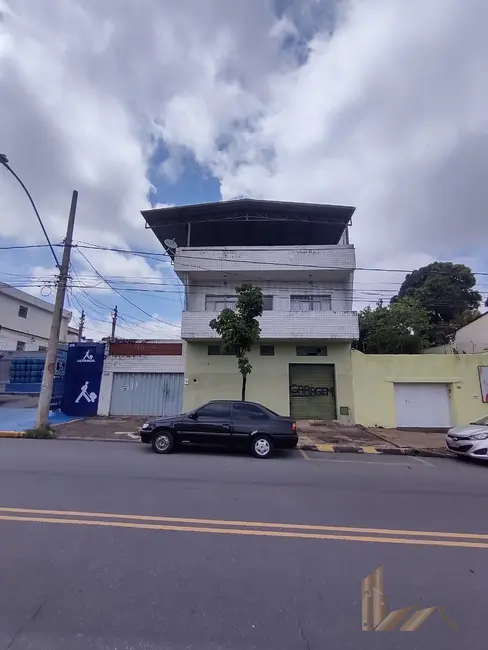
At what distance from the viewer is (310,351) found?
16.6 m

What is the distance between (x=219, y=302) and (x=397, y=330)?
11817 mm

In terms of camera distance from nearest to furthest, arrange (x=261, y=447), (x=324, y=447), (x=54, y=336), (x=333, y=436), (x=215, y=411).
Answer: (x=261, y=447) → (x=215, y=411) → (x=324, y=447) → (x=54, y=336) → (x=333, y=436)

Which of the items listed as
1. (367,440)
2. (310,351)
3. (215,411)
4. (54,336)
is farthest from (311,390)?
(54,336)

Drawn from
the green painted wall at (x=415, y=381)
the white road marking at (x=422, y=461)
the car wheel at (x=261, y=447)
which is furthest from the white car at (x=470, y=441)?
the car wheel at (x=261, y=447)

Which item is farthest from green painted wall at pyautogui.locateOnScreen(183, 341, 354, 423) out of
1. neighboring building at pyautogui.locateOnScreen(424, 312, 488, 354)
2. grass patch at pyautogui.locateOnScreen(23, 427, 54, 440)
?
neighboring building at pyautogui.locateOnScreen(424, 312, 488, 354)

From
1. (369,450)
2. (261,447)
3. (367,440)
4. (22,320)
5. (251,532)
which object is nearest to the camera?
(251,532)

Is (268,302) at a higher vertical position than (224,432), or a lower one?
higher

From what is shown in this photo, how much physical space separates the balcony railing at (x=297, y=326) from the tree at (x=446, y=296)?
1568 cm

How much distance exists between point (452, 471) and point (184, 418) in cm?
679

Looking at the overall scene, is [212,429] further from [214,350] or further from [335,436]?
[214,350]

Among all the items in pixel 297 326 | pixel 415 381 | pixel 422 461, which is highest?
pixel 297 326

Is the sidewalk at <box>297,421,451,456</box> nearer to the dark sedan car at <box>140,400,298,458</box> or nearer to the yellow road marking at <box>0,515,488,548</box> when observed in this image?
the dark sedan car at <box>140,400,298,458</box>

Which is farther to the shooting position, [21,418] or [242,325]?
[21,418]

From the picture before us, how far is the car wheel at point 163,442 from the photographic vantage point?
9.22 meters
